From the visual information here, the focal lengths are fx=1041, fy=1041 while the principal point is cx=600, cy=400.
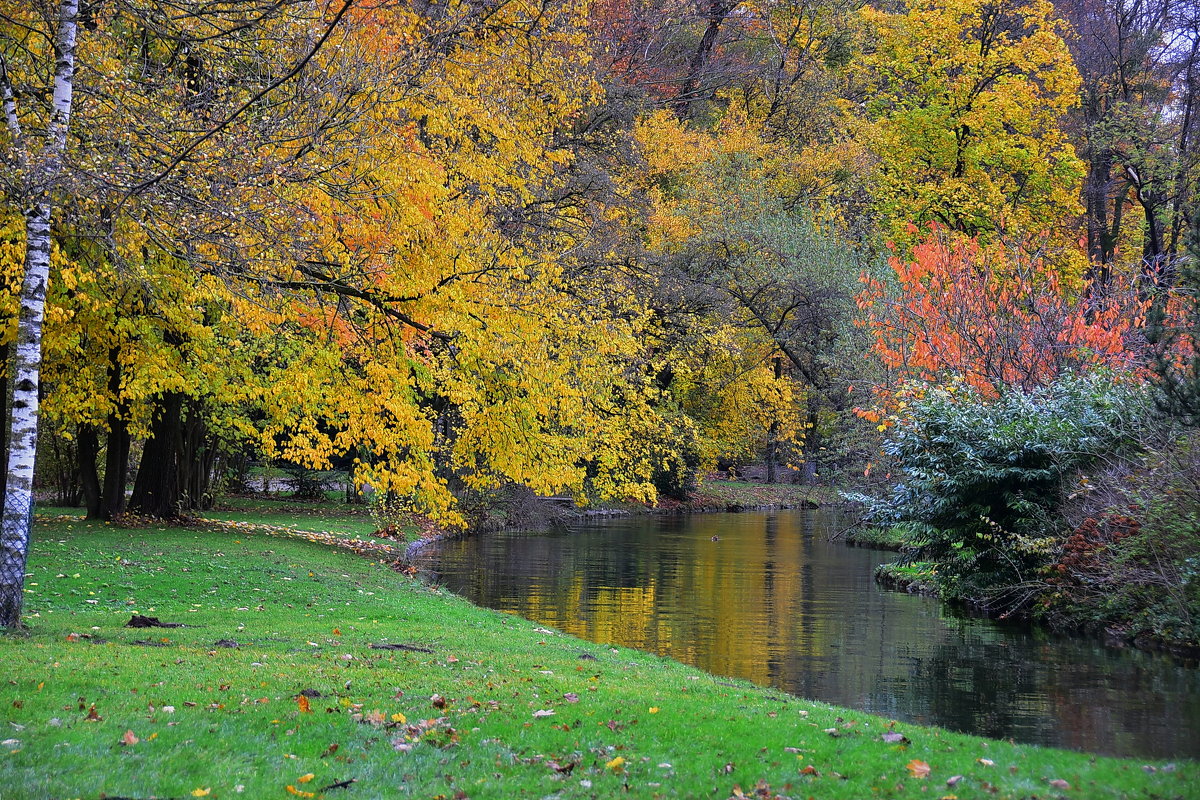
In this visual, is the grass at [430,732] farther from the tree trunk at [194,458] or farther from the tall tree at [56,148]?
the tree trunk at [194,458]

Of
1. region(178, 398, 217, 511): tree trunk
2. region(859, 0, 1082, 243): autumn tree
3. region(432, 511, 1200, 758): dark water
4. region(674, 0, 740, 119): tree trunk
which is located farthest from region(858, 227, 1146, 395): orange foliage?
region(674, 0, 740, 119): tree trunk

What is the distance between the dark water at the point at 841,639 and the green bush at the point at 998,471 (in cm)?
106

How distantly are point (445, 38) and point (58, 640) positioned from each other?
12.3 m

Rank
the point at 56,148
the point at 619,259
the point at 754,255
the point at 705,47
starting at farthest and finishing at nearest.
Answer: the point at 705,47 < the point at 754,255 < the point at 619,259 < the point at 56,148

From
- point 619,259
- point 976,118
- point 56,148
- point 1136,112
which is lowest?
point 56,148

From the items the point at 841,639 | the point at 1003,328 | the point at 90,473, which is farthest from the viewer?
the point at 90,473

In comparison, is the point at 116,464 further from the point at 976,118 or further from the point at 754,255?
the point at 976,118

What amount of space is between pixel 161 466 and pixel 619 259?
15.1m

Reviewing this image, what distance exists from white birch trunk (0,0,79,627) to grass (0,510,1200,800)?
2.15 ft

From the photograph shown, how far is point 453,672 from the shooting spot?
32.6 ft

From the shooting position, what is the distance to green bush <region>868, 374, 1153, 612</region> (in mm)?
16938

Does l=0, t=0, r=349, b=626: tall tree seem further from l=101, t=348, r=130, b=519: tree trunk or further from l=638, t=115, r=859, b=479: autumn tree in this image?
l=638, t=115, r=859, b=479: autumn tree

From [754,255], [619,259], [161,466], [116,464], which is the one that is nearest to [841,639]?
[161,466]

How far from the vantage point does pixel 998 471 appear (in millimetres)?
17203
